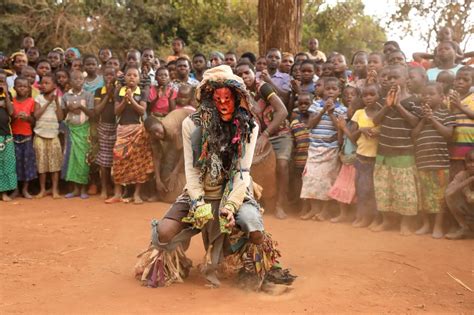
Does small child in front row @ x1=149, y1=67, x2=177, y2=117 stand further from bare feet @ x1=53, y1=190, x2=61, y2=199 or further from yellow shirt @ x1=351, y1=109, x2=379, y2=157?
yellow shirt @ x1=351, y1=109, x2=379, y2=157

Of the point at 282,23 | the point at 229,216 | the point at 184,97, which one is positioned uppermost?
the point at 282,23

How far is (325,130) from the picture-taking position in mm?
6746

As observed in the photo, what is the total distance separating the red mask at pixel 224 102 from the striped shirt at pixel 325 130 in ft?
8.23

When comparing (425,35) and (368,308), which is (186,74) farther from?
(425,35)

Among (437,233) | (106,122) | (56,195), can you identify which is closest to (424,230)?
(437,233)

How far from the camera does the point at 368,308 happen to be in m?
3.77

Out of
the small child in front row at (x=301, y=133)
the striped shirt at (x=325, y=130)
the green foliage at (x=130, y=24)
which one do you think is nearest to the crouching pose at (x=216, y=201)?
the striped shirt at (x=325, y=130)

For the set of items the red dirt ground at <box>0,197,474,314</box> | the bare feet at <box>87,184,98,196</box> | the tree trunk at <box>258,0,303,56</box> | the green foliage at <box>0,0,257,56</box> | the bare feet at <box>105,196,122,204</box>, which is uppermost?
the green foliage at <box>0,0,257,56</box>

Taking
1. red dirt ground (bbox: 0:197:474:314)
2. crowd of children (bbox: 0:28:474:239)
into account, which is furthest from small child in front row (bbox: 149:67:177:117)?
red dirt ground (bbox: 0:197:474:314)

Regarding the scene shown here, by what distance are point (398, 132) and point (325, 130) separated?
0.98m

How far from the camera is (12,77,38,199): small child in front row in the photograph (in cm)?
779

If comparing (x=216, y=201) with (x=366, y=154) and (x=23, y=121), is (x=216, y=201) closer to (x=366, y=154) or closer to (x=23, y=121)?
(x=366, y=154)

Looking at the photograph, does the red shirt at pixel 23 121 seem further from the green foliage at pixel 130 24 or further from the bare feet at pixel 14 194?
the green foliage at pixel 130 24

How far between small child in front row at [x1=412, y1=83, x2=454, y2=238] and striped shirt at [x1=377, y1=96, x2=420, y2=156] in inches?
3.0
